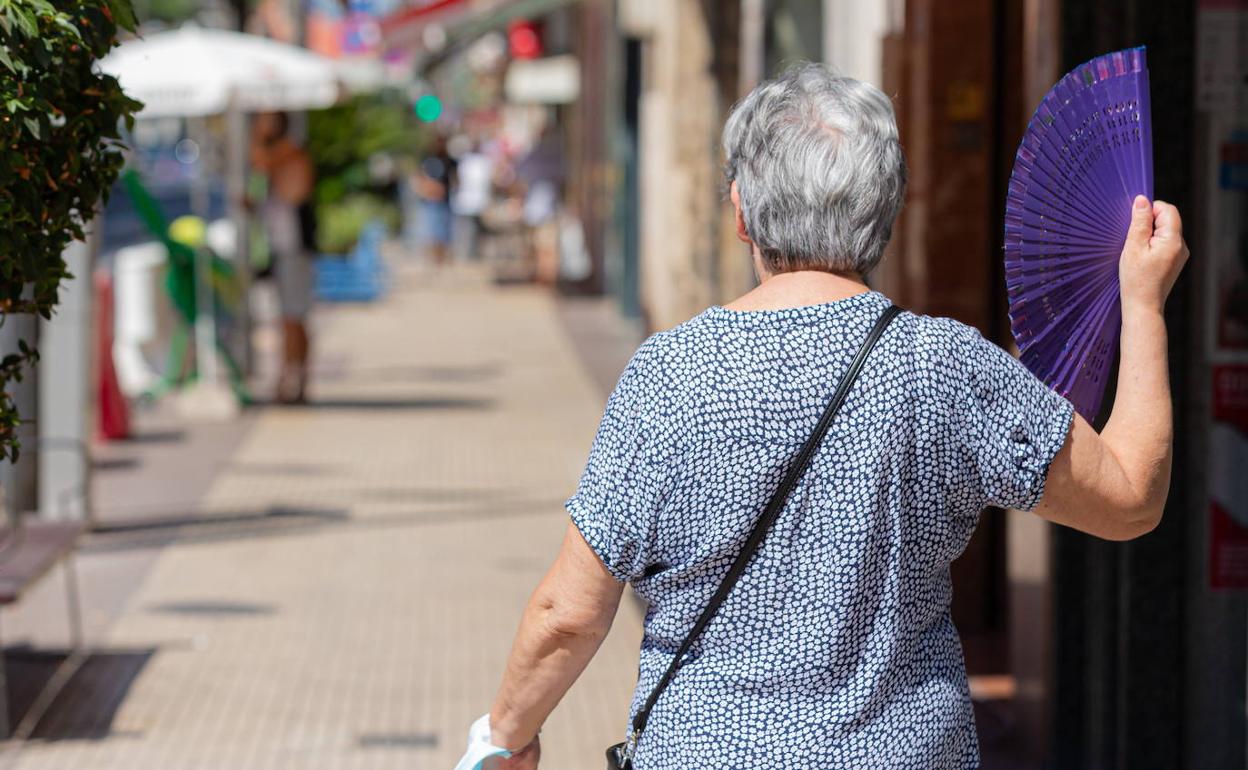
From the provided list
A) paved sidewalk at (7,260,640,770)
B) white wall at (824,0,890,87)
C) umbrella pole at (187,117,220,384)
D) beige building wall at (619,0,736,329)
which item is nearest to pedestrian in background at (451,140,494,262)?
beige building wall at (619,0,736,329)

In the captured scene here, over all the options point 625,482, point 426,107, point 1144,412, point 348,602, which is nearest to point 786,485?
point 625,482

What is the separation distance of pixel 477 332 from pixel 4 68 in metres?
17.3

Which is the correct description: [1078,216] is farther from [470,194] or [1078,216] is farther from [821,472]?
[470,194]

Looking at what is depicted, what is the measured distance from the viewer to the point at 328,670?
6840mm

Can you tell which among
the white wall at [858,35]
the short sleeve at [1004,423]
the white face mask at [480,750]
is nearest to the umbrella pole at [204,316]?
the white wall at [858,35]

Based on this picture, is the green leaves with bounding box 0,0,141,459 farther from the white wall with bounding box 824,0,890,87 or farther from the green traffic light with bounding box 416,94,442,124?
the green traffic light with bounding box 416,94,442,124

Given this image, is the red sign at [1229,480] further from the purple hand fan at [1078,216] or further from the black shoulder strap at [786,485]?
the black shoulder strap at [786,485]

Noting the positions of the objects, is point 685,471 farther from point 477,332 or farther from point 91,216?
point 477,332

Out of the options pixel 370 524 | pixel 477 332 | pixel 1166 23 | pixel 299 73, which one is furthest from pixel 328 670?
pixel 477 332

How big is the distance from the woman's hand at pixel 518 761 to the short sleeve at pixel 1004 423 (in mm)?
728

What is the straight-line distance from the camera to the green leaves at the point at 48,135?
11.3 feet

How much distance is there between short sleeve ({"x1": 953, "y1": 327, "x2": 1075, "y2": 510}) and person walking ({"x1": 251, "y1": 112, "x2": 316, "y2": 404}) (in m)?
11.6

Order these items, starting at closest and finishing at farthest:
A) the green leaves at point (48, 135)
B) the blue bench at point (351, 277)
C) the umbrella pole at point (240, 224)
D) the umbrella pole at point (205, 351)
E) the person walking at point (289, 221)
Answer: the green leaves at point (48, 135) < the person walking at point (289, 221) < the umbrella pole at point (205, 351) < the umbrella pole at point (240, 224) < the blue bench at point (351, 277)

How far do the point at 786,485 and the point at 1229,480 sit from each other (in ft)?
8.40
